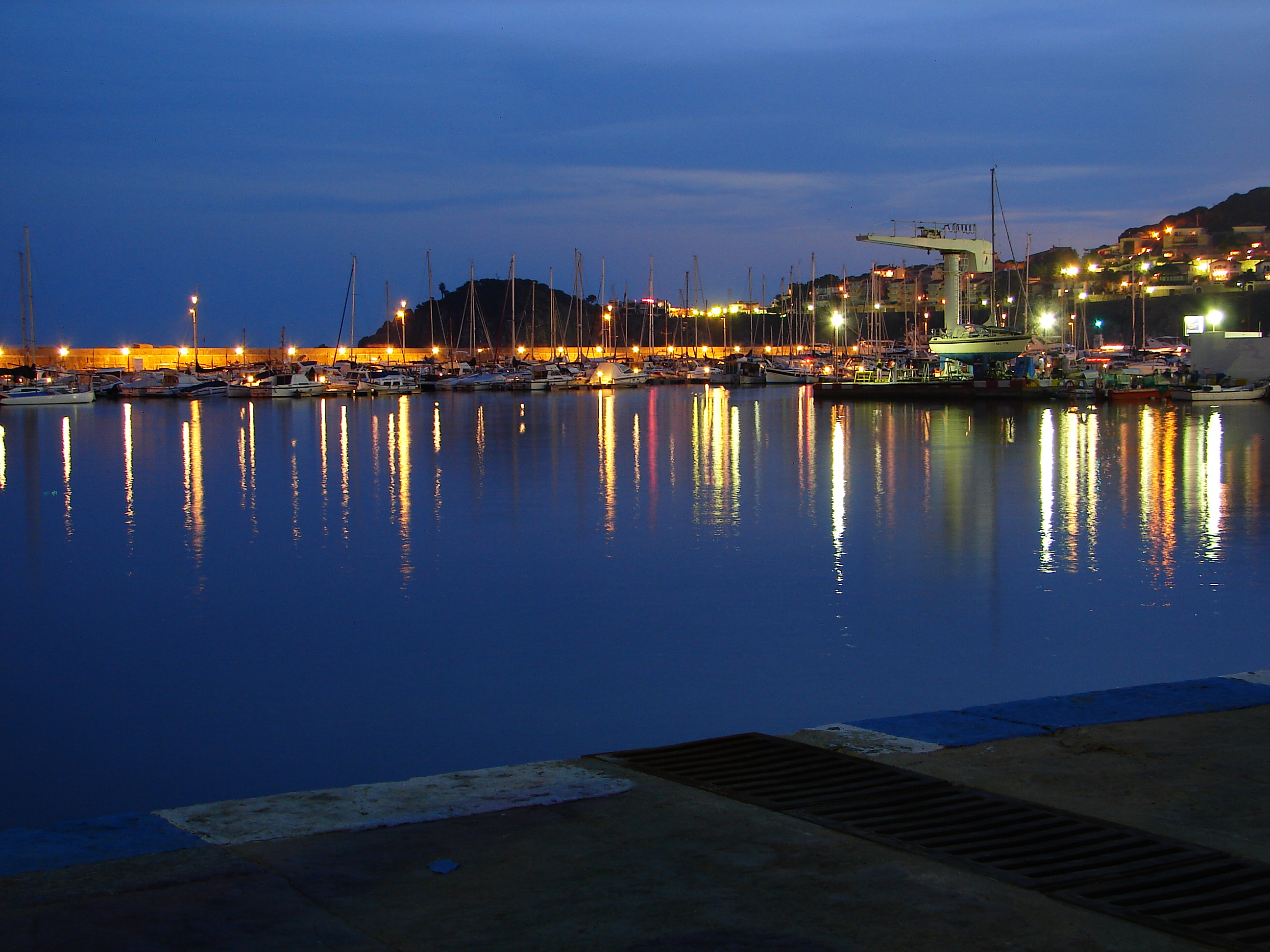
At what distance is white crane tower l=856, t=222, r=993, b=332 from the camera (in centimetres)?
5275

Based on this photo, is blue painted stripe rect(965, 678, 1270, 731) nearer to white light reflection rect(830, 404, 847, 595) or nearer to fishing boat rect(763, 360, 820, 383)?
white light reflection rect(830, 404, 847, 595)

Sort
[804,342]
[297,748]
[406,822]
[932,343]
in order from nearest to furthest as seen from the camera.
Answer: [406,822]
[297,748]
[932,343]
[804,342]

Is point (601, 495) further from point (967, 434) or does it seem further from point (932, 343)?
point (932, 343)

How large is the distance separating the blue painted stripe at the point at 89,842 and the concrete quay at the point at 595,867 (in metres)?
0.01

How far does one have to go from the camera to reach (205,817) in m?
4.45

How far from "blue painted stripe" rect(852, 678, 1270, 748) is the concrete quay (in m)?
0.17

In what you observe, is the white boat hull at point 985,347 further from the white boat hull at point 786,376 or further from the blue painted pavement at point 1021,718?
the blue painted pavement at point 1021,718

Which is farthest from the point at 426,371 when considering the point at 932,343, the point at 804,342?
the point at 804,342

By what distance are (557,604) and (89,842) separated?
21.9ft

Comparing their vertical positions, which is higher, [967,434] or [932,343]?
[932,343]

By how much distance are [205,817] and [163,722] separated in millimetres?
3127

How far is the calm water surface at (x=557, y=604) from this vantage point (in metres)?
7.03

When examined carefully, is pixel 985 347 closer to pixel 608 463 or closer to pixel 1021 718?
pixel 608 463

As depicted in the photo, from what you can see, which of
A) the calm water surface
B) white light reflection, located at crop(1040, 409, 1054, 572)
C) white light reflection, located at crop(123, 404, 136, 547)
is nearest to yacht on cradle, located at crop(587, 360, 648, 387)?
white light reflection, located at crop(123, 404, 136, 547)
